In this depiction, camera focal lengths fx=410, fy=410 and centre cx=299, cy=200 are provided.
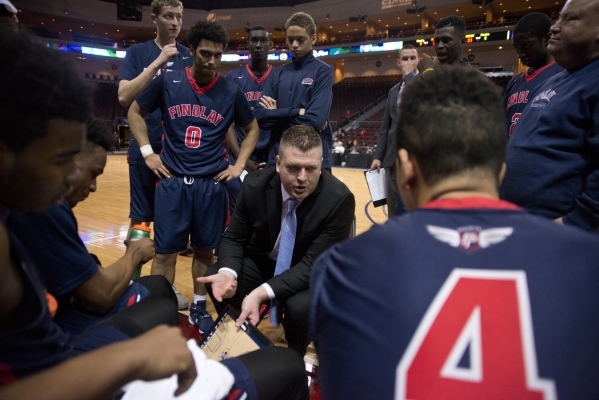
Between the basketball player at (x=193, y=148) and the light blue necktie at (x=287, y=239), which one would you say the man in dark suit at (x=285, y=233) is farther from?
the basketball player at (x=193, y=148)

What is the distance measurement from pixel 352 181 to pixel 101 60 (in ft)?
78.6

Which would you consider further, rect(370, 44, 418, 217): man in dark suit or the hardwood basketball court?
rect(370, 44, 418, 217): man in dark suit

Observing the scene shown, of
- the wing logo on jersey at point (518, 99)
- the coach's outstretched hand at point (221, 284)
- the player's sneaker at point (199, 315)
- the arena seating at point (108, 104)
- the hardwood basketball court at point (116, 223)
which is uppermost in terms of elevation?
the arena seating at point (108, 104)

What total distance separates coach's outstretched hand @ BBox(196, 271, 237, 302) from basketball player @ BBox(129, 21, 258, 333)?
0.65 metres

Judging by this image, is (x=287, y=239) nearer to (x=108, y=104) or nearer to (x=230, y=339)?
(x=230, y=339)

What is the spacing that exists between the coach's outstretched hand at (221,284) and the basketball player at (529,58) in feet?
6.33

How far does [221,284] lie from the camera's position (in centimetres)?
204

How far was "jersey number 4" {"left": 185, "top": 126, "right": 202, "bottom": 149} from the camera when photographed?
8.77ft

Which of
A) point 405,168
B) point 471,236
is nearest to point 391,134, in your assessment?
point 405,168

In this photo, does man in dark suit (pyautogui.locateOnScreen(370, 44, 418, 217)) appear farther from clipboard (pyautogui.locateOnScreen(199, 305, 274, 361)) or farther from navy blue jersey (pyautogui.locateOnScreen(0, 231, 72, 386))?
navy blue jersey (pyautogui.locateOnScreen(0, 231, 72, 386))

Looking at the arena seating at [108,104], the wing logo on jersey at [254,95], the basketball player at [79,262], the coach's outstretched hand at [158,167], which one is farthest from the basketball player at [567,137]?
the arena seating at [108,104]

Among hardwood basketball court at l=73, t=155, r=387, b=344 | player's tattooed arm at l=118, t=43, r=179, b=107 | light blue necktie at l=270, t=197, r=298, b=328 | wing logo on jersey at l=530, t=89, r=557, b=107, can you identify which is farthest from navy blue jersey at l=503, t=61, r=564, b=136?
player's tattooed arm at l=118, t=43, r=179, b=107

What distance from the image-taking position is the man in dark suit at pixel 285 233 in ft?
6.77

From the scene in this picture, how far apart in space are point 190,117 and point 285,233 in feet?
3.38
